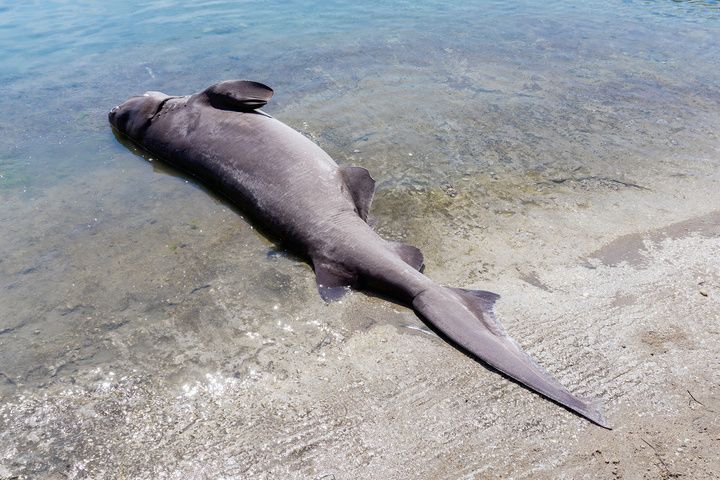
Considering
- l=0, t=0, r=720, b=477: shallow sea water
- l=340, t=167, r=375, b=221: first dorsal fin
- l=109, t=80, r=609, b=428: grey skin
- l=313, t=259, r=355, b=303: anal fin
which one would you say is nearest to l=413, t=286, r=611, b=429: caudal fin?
l=109, t=80, r=609, b=428: grey skin

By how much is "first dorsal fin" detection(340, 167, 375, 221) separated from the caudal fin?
1.40 meters

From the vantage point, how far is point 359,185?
497cm

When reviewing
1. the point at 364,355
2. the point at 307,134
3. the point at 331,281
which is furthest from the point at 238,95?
the point at 364,355

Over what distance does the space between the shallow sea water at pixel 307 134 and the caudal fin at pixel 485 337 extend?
236 millimetres

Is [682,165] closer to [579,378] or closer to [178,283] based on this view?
[579,378]

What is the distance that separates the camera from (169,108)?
613cm

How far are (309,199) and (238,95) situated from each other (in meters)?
1.74

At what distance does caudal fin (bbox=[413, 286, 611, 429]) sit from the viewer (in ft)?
9.91

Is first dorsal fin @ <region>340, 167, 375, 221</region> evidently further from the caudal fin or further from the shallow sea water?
the caudal fin

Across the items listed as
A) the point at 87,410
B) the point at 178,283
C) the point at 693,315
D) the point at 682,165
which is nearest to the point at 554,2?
the point at 682,165

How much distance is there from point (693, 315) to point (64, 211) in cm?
531

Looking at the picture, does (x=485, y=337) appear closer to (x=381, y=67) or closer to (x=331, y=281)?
(x=331, y=281)

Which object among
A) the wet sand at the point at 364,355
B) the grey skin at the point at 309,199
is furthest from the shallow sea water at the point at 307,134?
the grey skin at the point at 309,199

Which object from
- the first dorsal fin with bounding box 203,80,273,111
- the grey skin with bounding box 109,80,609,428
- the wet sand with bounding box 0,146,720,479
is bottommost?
the wet sand with bounding box 0,146,720,479
